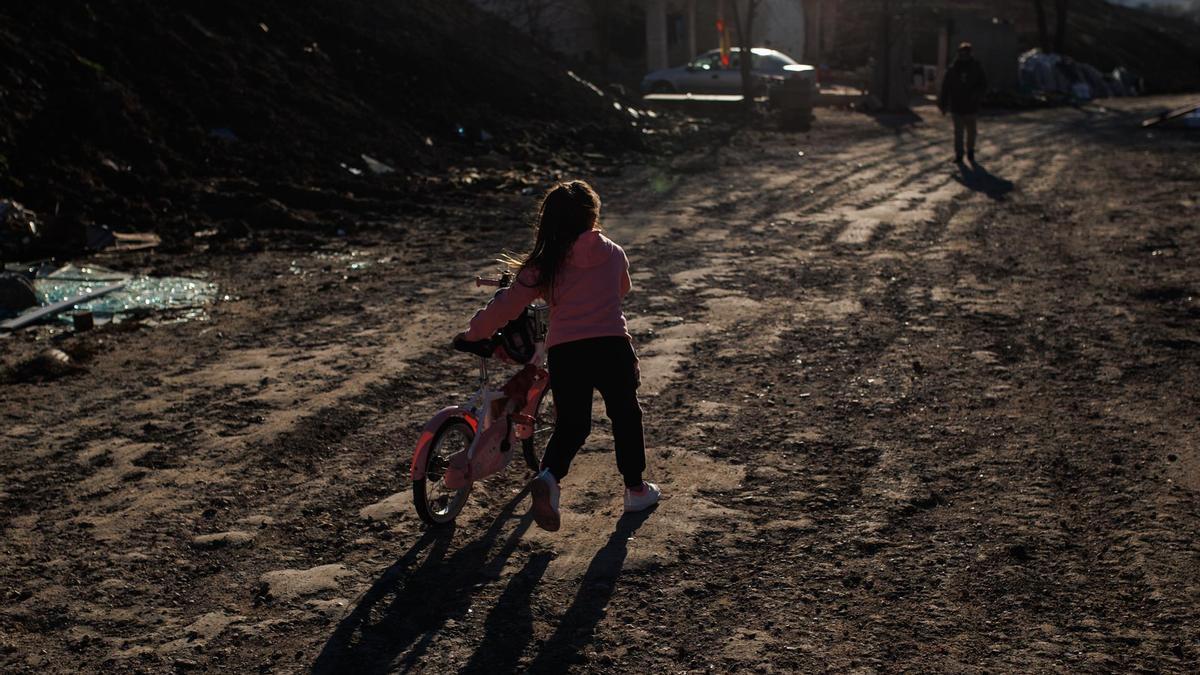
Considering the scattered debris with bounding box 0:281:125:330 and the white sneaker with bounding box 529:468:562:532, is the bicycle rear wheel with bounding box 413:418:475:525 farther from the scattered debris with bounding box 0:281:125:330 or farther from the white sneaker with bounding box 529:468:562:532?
the scattered debris with bounding box 0:281:125:330

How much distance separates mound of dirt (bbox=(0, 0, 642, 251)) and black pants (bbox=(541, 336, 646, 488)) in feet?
Result: 25.3

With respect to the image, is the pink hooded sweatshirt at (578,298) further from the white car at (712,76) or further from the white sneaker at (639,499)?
the white car at (712,76)

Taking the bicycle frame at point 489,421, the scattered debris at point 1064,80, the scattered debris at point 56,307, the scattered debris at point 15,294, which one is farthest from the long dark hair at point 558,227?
the scattered debris at point 1064,80

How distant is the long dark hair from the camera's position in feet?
15.6

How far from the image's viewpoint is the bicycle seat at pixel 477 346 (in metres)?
4.82

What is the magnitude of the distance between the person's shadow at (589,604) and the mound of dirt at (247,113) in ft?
26.1

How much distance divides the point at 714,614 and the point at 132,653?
6.52ft

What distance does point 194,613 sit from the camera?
440cm

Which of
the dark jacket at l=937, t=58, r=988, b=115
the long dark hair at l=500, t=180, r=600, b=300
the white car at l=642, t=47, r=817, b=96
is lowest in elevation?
the long dark hair at l=500, t=180, r=600, b=300

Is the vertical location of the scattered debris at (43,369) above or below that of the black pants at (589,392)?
below

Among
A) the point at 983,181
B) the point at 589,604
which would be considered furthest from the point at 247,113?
the point at 589,604

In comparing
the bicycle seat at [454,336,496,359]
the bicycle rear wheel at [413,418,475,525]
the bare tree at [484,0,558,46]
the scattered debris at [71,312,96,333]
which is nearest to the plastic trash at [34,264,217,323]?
the scattered debris at [71,312,96,333]

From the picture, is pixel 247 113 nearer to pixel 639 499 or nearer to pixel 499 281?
pixel 499 281

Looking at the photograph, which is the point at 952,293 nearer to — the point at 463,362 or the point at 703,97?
the point at 463,362
